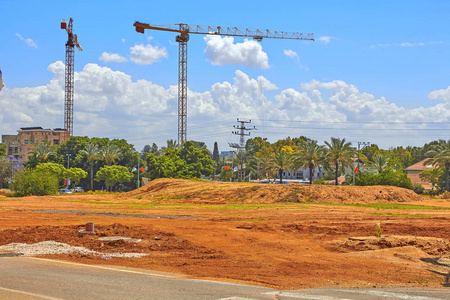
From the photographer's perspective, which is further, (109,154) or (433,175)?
(109,154)

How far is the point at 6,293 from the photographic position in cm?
973

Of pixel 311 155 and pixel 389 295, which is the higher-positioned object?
pixel 311 155

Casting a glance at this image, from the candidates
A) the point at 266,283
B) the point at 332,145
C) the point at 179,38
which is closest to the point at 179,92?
the point at 179,38

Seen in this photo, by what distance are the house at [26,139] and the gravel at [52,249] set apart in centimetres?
16150

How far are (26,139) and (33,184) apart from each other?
118117 mm

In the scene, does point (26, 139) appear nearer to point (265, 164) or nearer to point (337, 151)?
point (265, 164)

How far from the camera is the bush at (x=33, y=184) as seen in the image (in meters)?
62.6

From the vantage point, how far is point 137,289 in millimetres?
10336

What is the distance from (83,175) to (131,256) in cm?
9628

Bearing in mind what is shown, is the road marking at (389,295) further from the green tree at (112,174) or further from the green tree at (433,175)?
the green tree at (112,174)

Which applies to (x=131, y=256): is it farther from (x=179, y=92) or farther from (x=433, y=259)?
(x=179, y=92)

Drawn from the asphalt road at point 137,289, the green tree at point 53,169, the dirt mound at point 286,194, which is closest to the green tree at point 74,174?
the green tree at point 53,169

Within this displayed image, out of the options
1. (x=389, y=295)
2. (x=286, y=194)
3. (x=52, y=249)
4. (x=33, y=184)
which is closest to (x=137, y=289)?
(x=389, y=295)

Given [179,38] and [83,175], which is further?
[179,38]
